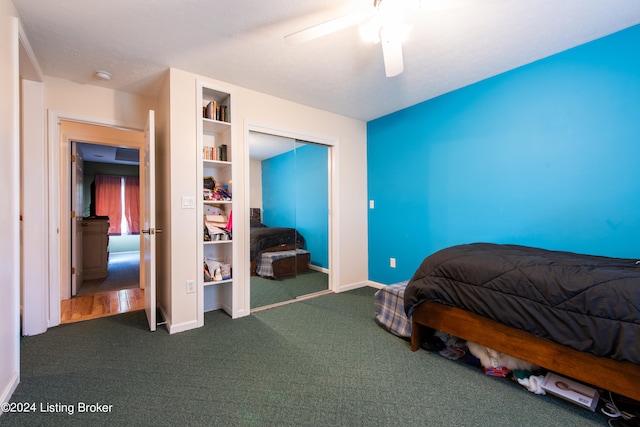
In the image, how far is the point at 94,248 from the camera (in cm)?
430

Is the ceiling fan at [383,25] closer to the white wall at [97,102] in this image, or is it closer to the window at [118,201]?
the white wall at [97,102]

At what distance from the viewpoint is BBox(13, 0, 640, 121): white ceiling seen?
5.49 ft

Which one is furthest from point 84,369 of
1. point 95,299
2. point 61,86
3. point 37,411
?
point 61,86

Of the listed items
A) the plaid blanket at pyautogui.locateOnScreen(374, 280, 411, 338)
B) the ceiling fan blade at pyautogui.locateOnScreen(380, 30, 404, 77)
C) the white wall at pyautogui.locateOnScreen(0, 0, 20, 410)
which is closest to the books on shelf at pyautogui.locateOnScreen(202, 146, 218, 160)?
the white wall at pyautogui.locateOnScreen(0, 0, 20, 410)

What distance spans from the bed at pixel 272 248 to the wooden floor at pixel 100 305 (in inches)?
54.0

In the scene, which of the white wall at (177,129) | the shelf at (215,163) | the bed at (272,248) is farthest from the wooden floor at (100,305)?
the shelf at (215,163)

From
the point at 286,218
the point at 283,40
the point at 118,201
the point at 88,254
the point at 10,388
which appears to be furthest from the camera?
the point at 118,201

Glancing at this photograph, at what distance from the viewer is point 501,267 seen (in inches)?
62.9

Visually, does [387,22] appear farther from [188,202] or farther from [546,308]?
[188,202]

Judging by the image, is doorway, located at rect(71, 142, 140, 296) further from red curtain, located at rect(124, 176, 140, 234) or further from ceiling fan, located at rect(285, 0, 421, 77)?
ceiling fan, located at rect(285, 0, 421, 77)

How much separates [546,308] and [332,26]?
186 centimetres

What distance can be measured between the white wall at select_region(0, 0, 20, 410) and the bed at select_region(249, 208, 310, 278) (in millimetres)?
1789

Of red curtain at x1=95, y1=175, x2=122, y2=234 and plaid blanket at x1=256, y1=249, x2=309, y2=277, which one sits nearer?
plaid blanket at x1=256, y1=249, x2=309, y2=277

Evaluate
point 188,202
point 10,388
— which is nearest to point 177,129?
point 188,202
